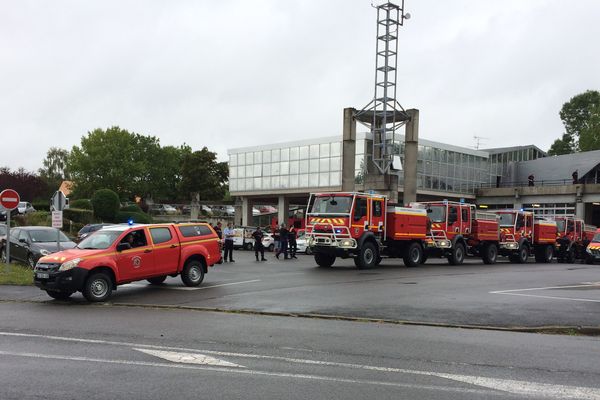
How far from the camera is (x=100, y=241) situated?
1330 cm

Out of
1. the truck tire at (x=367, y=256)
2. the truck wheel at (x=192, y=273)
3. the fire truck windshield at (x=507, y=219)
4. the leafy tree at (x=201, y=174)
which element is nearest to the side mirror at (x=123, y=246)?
the truck wheel at (x=192, y=273)

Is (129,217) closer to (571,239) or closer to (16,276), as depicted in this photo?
(16,276)

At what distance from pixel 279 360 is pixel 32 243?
1501cm

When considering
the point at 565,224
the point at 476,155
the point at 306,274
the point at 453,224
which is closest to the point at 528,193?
the point at 476,155

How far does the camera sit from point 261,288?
14.9 m

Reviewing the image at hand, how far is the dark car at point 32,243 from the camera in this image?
18609mm

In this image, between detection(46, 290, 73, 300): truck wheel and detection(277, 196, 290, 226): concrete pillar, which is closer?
detection(46, 290, 73, 300): truck wheel

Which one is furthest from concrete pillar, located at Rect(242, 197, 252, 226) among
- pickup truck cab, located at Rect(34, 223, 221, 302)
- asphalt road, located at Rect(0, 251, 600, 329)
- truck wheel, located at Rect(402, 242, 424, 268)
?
pickup truck cab, located at Rect(34, 223, 221, 302)

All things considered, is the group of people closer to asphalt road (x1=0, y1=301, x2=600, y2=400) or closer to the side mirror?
the side mirror

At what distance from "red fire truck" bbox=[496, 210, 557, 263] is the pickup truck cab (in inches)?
719

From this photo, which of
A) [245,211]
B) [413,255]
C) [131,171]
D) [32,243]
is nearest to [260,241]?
[413,255]

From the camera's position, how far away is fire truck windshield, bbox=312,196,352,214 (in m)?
20.6

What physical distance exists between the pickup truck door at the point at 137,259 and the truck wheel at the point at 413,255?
1214 centimetres

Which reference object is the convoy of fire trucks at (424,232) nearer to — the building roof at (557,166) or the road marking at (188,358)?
the road marking at (188,358)
